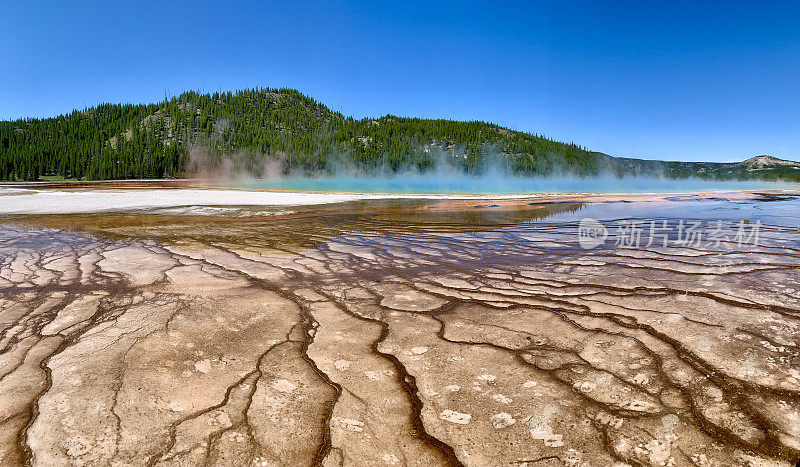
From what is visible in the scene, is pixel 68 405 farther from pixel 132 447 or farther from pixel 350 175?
pixel 350 175

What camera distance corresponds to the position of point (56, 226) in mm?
10492

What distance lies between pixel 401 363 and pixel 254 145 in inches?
5052

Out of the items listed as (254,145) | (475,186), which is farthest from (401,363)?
(254,145)

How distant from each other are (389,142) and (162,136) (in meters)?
75.7

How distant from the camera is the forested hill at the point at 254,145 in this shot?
9669 centimetres

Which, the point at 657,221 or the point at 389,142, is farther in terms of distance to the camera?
the point at 389,142

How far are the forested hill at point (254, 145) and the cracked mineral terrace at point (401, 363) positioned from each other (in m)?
104

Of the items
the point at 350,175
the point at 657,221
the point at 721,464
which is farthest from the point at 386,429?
the point at 350,175

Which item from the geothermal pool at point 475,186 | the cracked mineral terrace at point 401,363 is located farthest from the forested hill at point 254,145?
the cracked mineral terrace at point 401,363

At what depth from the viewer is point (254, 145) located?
12069 cm

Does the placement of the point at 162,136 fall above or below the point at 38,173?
above

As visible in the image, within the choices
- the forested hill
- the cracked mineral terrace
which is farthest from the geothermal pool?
the cracked mineral terrace

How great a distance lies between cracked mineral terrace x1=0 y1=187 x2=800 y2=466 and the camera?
2006 millimetres

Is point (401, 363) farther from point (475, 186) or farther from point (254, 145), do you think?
point (254, 145)
